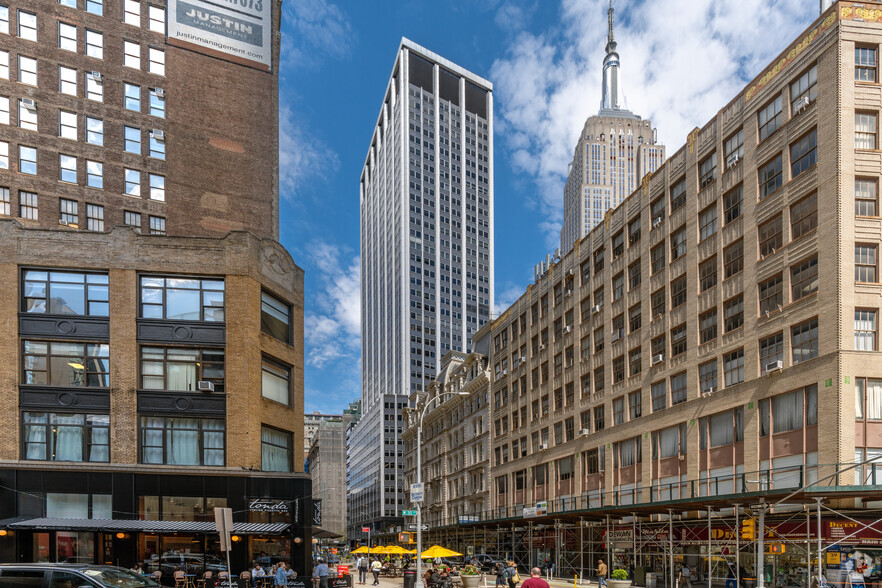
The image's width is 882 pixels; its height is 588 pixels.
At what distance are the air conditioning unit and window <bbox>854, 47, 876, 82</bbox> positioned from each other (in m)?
13.4

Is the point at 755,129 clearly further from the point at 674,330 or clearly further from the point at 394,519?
the point at 394,519

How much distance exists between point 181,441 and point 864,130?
34.0m

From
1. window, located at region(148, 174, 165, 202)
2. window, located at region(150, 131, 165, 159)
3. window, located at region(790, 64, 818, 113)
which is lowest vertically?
window, located at region(148, 174, 165, 202)

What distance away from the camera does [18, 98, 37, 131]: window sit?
45844 millimetres

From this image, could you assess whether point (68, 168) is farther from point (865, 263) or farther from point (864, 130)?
point (865, 263)

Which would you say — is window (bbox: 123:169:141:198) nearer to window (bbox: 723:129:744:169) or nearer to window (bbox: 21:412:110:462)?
window (bbox: 21:412:110:462)

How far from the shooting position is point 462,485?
282 ft

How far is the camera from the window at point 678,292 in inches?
1742

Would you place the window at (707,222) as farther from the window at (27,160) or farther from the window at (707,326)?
the window at (27,160)

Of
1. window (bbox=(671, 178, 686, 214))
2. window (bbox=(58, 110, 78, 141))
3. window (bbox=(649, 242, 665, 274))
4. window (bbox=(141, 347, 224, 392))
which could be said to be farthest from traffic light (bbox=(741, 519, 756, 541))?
window (bbox=(58, 110, 78, 141))

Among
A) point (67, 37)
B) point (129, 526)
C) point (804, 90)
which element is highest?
point (67, 37)

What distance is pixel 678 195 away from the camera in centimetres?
4562

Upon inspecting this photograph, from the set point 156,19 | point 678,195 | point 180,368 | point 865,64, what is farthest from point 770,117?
point 156,19

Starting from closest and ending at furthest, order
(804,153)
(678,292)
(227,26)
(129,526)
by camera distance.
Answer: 1. (129,526)
2. (804,153)
3. (678,292)
4. (227,26)
